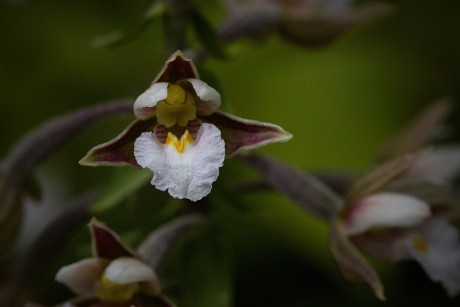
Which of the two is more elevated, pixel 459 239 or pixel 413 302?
pixel 459 239

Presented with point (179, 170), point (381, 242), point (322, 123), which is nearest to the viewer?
point (179, 170)

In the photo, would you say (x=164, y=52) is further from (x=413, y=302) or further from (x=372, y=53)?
(x=372, y=53)

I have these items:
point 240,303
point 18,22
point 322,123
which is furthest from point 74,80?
point 240,303

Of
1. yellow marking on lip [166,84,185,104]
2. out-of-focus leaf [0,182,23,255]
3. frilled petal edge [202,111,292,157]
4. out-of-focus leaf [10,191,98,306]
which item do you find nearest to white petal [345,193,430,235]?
frilled petal edge [202,111,292,157]

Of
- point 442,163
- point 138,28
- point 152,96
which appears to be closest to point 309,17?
point 442,163

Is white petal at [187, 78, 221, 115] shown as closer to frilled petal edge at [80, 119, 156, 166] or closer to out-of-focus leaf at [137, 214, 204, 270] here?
frilled petal edge at [80, 119, 156, 166]

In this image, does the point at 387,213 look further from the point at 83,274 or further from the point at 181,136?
the point at 83,274

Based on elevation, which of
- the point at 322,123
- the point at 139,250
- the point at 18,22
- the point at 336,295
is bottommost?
the point at 336,295

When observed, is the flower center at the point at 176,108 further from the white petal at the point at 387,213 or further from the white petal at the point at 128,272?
the white petal at the point at 387,213
